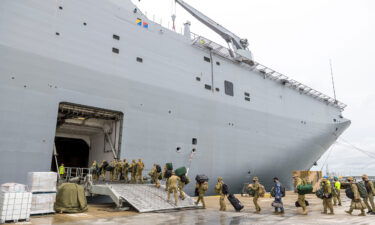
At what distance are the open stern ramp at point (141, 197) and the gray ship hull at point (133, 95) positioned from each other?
108 inches

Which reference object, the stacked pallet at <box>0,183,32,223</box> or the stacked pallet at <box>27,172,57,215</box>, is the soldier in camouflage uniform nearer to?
the stacked pallet at <box>27,172,57,215</box>

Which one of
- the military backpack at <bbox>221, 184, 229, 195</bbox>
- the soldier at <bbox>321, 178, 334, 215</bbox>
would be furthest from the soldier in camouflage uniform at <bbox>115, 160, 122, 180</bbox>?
the soldier at <bbox>321, 178, 334, 215</bbox>

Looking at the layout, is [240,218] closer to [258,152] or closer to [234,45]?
[258,152]

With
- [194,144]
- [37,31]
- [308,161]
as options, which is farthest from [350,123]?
[37,31]

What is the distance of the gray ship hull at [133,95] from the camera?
10977 millimetres

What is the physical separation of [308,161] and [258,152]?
8.50 m

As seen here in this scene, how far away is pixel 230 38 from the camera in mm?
22875

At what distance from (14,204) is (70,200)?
196 cm

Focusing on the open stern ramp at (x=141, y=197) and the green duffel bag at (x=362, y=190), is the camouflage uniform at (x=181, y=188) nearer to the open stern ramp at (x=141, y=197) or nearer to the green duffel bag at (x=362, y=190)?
the open stern ramp at (x=141, y=197)

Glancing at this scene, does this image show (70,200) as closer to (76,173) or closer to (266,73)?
(76,173)

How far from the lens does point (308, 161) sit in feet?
81.7

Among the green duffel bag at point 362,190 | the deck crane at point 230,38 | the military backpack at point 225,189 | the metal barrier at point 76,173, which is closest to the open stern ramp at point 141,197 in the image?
the military backpack at point 225,189

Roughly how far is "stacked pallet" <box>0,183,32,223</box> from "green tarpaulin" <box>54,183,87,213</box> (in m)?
1.49

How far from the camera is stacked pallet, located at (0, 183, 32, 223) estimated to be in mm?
6926
